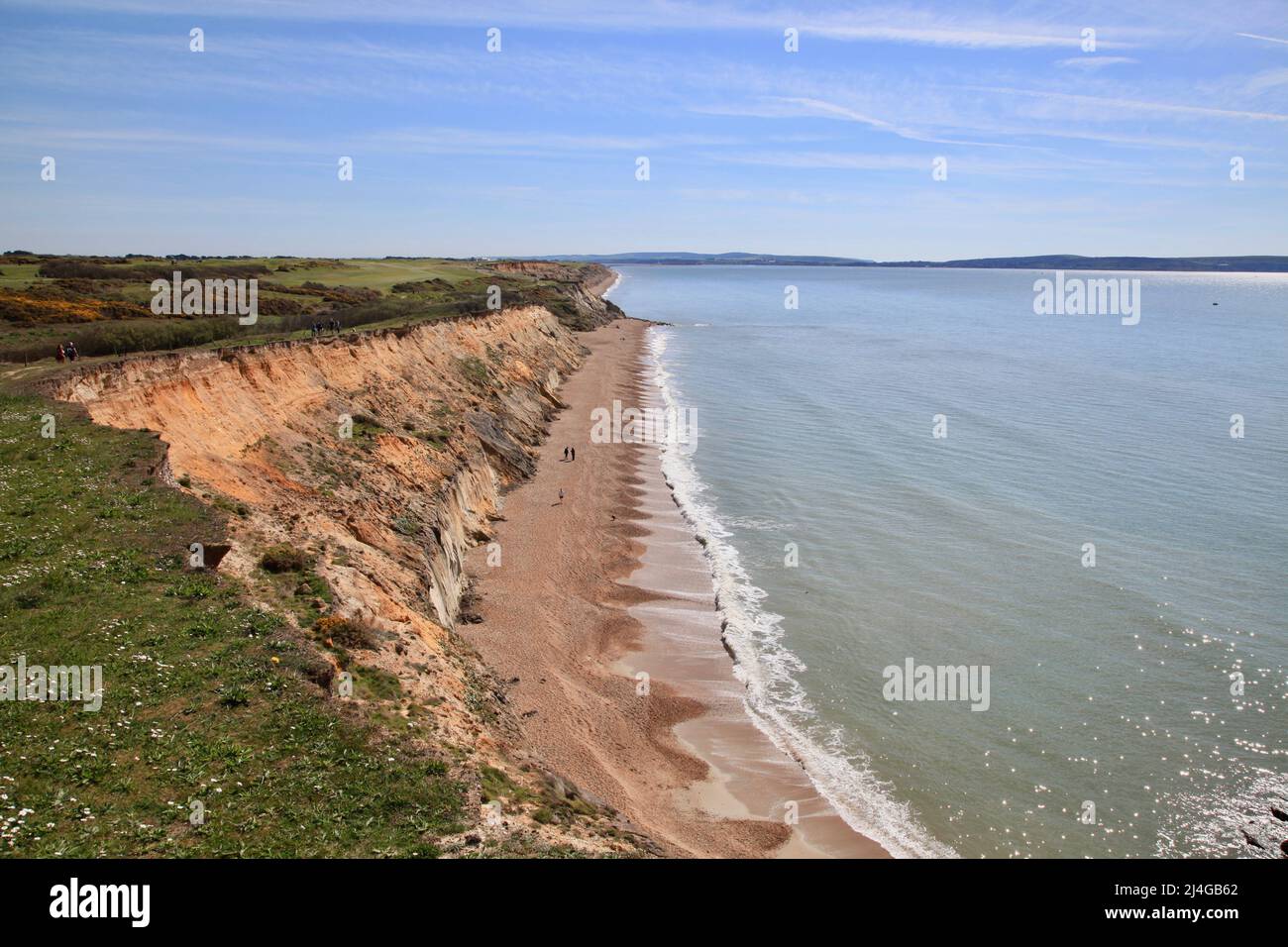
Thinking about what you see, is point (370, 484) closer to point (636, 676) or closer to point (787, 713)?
point (636, 676)

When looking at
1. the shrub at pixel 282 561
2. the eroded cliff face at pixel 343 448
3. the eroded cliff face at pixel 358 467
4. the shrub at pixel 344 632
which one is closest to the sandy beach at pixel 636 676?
the eroded cliff face at pixel 358 467

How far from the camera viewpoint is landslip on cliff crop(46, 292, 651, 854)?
53.1 ft

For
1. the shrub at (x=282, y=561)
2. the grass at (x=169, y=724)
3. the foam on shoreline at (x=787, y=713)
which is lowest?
the foam on shoreline at (x=787, y=713)

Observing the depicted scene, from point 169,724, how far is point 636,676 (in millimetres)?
13520

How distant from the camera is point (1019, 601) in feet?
94.1

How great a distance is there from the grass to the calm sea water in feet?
36.8

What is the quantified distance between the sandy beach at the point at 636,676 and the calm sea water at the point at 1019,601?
3.52ft

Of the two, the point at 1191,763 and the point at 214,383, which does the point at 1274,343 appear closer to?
the point at 1191,763

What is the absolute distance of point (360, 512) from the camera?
25.7 metres

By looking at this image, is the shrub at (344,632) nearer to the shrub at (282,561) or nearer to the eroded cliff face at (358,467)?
the eroded cliff face at (358,467)

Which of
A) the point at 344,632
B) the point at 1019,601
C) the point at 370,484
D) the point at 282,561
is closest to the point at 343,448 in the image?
the point at 370,484

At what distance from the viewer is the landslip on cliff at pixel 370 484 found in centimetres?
1619

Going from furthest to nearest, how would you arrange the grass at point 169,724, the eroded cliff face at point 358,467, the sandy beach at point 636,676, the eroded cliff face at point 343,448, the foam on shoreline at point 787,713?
the eroded cliff face at point 343,448, the eroded cliff face at point 358,467, the sandy beach at point 636,676, the foam on shoreline at point 787,713, the grass at point 169,724
